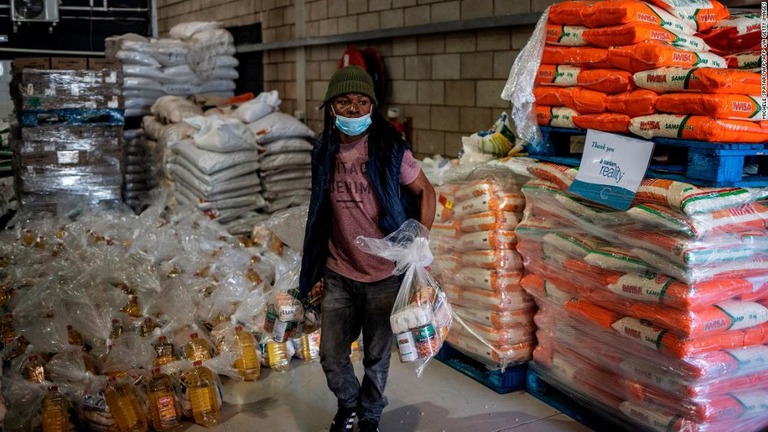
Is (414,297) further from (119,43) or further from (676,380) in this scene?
(119,43)

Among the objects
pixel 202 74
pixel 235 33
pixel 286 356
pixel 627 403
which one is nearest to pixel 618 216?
pixel 627 403

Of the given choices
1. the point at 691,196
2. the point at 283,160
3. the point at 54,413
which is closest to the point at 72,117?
the point at 283,160

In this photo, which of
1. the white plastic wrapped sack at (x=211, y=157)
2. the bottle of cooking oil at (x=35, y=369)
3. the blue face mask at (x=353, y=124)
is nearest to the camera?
the blue face mask at (x=353, y=124)

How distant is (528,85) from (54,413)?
109 inches

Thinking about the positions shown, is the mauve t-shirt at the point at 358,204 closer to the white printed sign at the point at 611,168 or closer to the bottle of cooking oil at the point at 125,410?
the white printed sign at the point at 611,168

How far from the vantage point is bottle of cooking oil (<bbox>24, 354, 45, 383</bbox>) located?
12.3 ft

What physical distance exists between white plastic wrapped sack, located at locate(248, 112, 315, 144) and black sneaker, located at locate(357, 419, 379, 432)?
442 cm

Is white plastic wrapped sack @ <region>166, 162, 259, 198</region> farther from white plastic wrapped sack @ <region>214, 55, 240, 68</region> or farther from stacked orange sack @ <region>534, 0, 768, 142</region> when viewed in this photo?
stacked orange sack @ <region>534, 0, 768, 142</region>

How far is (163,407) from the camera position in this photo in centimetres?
368

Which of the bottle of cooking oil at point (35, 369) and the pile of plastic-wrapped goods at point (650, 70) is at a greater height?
the pile of plastic-wrapped goods at point (650, 70)

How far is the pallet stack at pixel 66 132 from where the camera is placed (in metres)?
6.56

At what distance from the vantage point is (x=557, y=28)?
3.83 metres

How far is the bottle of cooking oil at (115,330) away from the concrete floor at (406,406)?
26.4 inches

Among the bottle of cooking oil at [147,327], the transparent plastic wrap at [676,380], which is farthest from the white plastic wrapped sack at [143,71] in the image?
the transparent plastic wrap at [676,380]
